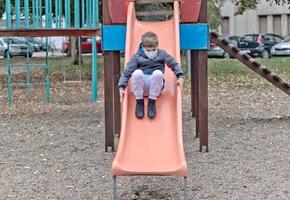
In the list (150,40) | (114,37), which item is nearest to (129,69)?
(150,40)

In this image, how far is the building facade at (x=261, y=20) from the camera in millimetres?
46250

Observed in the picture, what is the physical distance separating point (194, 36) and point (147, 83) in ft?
4.95

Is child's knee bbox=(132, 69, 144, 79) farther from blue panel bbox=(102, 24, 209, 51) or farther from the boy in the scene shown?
blue panel bbox=(102, 24, 209, 51)

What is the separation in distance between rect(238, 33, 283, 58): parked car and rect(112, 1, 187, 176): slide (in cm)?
2469

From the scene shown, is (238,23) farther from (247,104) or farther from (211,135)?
(211,135)

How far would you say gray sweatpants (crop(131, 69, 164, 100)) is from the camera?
7.36m

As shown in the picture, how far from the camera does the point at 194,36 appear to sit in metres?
8.70

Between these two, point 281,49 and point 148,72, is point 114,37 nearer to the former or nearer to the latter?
point 148,72

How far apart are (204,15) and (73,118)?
417 centimetres

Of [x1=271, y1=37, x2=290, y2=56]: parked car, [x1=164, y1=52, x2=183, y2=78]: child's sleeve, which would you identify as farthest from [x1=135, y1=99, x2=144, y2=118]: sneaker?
[x1=271, y1=37, x2=290, y2=56]: parked car

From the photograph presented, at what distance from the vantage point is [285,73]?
21828 millimetres

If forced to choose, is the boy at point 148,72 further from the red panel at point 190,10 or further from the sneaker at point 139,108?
the red panel at point 190,10

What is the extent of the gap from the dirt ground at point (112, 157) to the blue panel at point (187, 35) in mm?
1369

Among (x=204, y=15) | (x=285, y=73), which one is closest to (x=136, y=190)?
(x=204, y=15)
